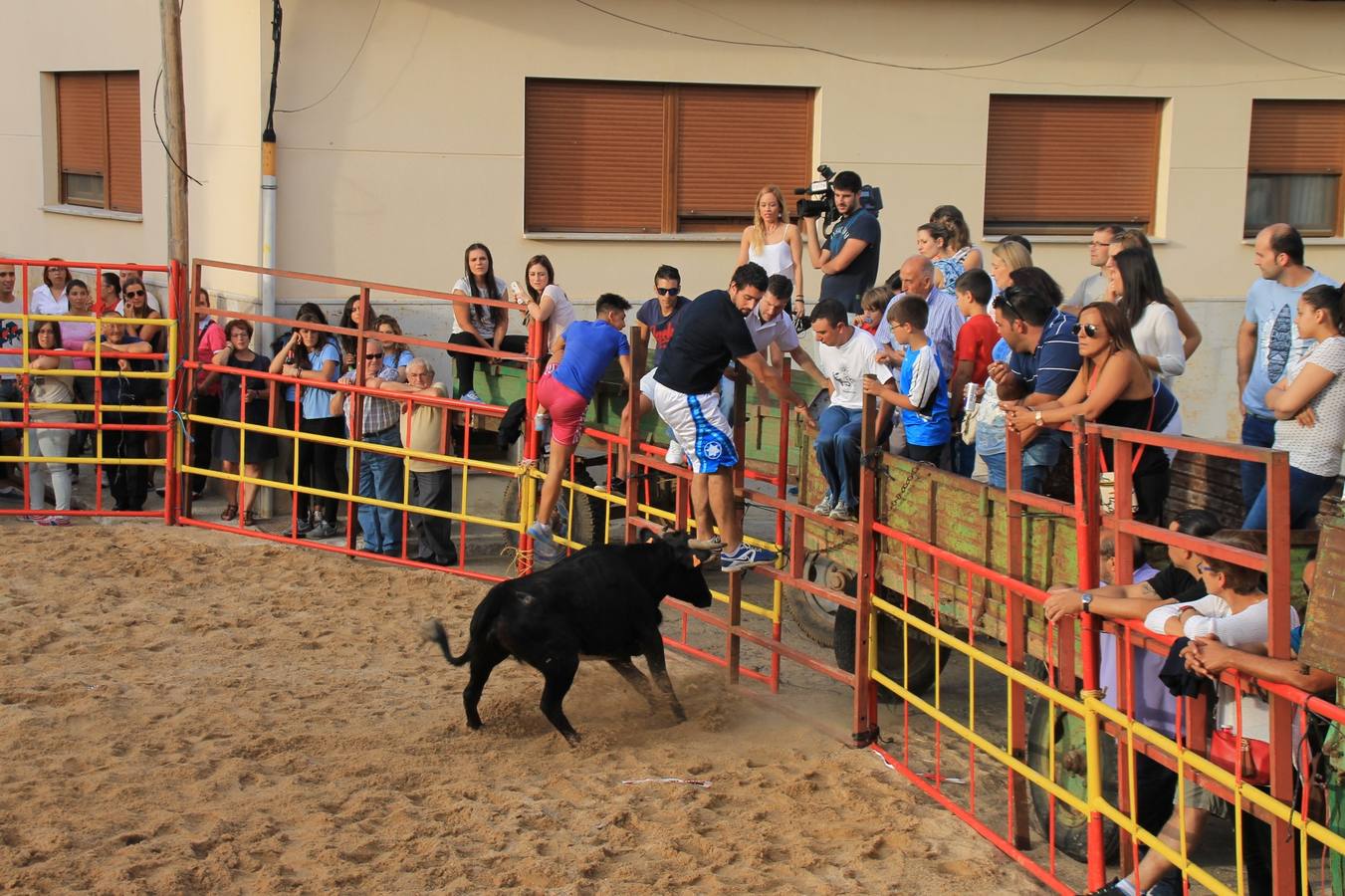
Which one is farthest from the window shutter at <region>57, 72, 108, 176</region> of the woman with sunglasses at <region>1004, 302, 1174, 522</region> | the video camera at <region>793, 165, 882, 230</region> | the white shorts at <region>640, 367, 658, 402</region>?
the woman with sunglasses at <region>1004, 302, 1174, 522</region>

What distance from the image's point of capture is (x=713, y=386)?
7883 mm

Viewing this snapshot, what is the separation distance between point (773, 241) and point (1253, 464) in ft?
16.5

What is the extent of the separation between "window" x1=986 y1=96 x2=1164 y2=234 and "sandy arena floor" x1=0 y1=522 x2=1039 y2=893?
7.52m

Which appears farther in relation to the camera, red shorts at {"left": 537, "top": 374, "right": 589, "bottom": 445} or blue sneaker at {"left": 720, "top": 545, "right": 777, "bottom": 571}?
red shorts at {"left": 537, "top": 374, "right": 589, "bottom": 445}

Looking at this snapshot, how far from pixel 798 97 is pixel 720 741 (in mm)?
8086

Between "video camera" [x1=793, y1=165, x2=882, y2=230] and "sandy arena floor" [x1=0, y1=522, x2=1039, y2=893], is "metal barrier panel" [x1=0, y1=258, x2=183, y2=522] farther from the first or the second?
"video camera" [x1=793, y1=165, x2=882, y2=230]

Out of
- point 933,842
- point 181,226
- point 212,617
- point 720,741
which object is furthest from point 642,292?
point 933,842

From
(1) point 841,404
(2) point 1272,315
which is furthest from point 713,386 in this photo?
(2) point 1272,315

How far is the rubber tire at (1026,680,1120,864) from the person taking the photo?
6.07 meters

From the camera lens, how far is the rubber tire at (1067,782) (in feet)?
19.9

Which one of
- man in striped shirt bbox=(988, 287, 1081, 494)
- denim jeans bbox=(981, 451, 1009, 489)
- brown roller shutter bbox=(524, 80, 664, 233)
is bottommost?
denim jeans bbox=(981, 451, 1009, 489)

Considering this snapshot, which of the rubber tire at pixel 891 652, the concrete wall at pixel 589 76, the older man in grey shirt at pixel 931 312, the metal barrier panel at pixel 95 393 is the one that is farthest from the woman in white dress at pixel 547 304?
the rubber tire at pixel 891 652

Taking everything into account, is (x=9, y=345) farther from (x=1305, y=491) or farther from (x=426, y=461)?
(x=1305, y=491)

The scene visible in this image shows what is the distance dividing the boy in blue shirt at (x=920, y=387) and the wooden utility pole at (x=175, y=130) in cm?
701
